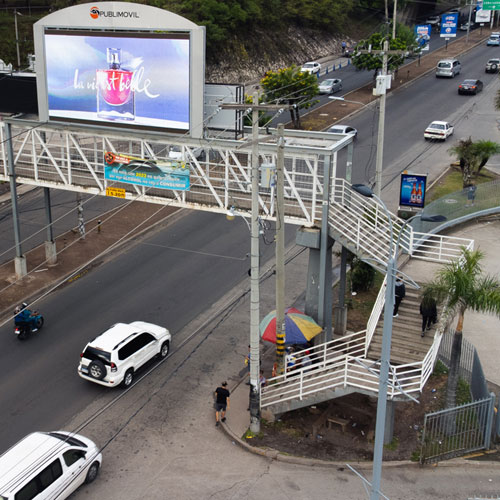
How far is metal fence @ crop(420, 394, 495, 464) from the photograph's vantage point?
1903 cm

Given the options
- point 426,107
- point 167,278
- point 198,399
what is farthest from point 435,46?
point 198,399

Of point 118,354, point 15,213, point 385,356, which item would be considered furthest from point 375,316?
point 15,213

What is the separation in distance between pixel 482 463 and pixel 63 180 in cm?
1802

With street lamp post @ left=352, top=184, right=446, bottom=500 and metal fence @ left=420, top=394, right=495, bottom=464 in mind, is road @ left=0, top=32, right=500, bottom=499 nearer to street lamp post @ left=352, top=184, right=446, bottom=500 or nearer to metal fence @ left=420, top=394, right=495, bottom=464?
metal fence @ left=420, top=394, right=495, bottom=464

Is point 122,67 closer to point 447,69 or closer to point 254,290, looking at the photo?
point 254,290

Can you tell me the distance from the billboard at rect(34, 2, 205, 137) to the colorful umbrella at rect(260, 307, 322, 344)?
6881 millimetres

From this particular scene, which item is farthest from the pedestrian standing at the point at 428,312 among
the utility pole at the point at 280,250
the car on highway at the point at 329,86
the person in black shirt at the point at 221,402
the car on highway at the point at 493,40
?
the car on highway at the point at 493,40

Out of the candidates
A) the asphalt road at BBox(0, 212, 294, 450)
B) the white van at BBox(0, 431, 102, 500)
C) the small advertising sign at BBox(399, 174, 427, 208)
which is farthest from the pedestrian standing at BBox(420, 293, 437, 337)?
the small advertising sign at BBox(399, 174, 427, 208)

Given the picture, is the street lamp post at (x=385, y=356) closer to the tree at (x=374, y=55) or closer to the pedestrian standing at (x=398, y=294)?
the pedestrian standing at (x=398, y=294)

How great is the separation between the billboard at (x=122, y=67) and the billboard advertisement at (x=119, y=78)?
0.09ft

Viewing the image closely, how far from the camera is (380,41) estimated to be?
57969mm

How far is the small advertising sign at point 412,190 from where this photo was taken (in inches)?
1305

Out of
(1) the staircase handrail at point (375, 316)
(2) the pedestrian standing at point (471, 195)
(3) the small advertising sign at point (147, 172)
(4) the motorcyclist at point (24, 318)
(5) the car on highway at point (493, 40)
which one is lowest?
(4) the motorcyclist at point (24, 318)

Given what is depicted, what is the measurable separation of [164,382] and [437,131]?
35.5 m
